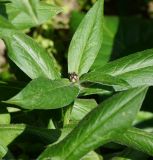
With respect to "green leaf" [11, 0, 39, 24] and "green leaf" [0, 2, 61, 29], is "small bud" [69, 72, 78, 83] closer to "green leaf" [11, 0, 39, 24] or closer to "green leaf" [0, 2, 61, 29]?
"green leaf" [0, 2, 61, 29]

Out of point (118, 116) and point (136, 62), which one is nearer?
point (118, 116)

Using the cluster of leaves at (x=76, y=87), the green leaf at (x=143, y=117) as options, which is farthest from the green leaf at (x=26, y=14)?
the green leaf at (x=143, y=117)

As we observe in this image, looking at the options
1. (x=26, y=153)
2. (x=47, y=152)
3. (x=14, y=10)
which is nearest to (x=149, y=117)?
(x=26, y=153)

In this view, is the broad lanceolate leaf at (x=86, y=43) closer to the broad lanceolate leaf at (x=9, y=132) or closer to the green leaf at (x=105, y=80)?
the green leaf at (x=105, y=80)

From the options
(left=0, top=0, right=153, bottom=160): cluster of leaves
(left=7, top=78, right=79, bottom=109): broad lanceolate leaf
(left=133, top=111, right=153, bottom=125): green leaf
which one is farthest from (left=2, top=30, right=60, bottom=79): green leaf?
(left=133, top=111, right=153, bottom=125): green leaf

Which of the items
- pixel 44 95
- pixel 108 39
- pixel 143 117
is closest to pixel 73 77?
pixel 44 95

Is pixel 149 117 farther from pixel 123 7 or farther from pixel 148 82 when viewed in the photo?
pixel 123 7
